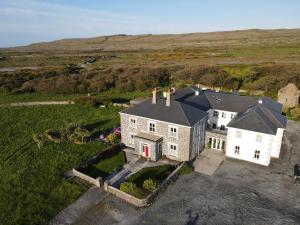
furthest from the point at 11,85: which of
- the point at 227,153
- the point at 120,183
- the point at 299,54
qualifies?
the point at 299,54

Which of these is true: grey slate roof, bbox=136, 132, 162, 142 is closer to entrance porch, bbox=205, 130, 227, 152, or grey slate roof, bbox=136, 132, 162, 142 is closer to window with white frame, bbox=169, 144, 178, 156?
window with white frame, bbox=169, 144, 178, 156

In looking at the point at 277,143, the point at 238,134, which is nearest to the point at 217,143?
the point at 238,134

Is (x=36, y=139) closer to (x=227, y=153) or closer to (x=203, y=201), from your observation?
(x=203, y=201)

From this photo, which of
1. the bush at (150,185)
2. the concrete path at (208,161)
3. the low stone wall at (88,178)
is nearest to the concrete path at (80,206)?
the low stone wall at (88,178)

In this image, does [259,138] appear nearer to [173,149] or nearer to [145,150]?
[173,149]

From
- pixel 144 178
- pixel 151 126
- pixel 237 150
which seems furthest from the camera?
pixel 151 126

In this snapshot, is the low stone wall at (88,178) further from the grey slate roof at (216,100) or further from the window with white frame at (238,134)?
the window with white frame at (238,134)

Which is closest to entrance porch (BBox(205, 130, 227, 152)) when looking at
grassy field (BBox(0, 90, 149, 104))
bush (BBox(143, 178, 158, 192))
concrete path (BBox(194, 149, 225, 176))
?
concrete path (BBox(194, 149, 225, 176))
